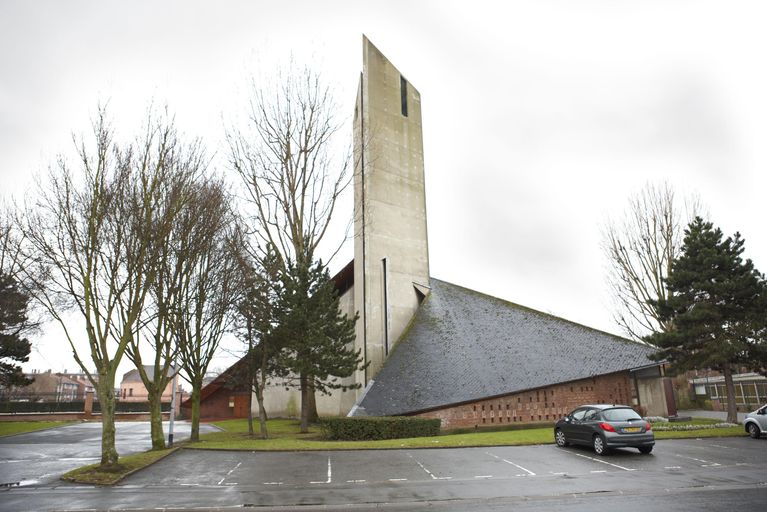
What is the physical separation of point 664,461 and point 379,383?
12693mm

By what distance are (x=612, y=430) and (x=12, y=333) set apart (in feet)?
97.6

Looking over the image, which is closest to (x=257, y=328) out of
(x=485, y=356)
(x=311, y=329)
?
(x=311, y=329)

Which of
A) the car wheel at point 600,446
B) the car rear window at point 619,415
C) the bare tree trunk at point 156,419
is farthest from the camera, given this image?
the bare tree trunk at point 156,419

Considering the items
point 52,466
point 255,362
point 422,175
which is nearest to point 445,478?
point 52,466

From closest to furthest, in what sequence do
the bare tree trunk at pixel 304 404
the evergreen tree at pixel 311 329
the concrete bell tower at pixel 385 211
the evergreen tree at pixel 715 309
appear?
the evergreen tree at pixel 715 309
the evergreen tree at pixel 311 329
the bare tree trunk at pixel 304 404
the concrete bell tower at pixel 385 211

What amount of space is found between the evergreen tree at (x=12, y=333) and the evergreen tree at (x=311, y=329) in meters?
11.4

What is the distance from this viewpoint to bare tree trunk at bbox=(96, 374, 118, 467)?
1250cm

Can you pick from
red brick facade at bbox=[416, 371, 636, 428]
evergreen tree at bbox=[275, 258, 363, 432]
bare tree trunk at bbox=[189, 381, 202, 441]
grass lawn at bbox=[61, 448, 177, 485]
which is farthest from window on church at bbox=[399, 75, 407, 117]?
grass lawn at bbox=[61, 448, 177, 485]

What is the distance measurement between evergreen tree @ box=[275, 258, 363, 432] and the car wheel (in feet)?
36.0

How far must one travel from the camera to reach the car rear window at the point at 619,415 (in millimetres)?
13703

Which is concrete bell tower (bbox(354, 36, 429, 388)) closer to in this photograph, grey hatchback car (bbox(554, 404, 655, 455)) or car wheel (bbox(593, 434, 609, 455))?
grey hatchback car (bbox(554, 404, 655, 455))

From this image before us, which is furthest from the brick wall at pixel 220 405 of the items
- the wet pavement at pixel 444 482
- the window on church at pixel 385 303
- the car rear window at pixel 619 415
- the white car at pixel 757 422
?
the white car at pixel 757 422

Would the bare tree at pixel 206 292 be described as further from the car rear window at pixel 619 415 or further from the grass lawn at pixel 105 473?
the car rear window at pixel 619 415

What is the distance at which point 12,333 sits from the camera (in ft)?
89.9
